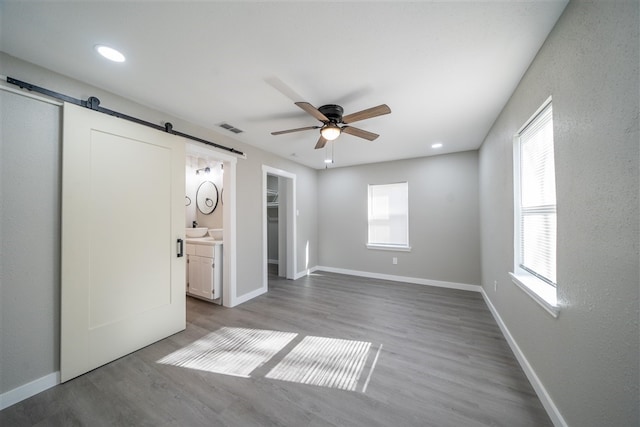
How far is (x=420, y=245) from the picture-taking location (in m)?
4.56

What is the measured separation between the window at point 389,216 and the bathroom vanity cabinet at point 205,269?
312cm

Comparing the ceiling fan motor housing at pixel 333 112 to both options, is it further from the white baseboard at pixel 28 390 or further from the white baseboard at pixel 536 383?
the white baseboard at pixel 28 390

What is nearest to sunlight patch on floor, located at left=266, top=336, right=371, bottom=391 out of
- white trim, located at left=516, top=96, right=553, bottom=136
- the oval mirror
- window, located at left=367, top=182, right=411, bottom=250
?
white trim, located at left=516, top=96, right=553, bottom=136

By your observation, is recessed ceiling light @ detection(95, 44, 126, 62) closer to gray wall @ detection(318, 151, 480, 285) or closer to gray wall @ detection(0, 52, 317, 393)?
gray wall @ detection(0, 52, 317, 393)

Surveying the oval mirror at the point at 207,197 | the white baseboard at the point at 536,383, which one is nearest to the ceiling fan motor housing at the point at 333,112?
the white baseboard at the point at 536,383

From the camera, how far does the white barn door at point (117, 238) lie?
6.26 feet

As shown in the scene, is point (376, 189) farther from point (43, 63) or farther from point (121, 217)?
point (43, 63)

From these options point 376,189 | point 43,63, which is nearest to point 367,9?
point 43,63

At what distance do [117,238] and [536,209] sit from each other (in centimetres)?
378

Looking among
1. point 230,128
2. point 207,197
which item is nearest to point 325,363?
point 230,128

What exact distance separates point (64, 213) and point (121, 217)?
38cm

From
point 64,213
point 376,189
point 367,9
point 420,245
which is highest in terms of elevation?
point 367,9

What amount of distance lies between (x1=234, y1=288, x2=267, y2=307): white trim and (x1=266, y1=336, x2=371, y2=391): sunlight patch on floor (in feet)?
4.83

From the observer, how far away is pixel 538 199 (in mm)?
1865
